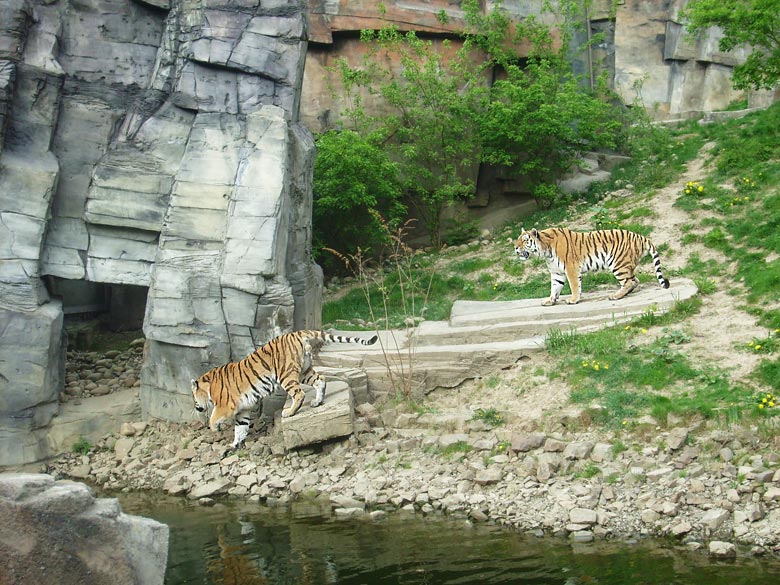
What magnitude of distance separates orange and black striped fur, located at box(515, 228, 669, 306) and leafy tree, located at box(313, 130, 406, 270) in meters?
3.86

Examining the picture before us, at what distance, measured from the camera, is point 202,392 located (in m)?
11.4

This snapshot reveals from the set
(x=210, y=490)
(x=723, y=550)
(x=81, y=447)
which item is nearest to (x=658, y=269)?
(x=723, y=550)

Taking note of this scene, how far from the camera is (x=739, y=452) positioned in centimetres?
925

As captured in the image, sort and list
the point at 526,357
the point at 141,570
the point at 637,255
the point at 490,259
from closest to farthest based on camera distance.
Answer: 1. the point at 141,570
2. the point at 526,357
3. the point at 637,255
4. the point at 490,259

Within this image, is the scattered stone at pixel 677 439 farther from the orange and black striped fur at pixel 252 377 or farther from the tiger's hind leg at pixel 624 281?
the orange and black striped fur at pixel 252 377

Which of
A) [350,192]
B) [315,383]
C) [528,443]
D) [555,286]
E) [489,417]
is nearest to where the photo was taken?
[528,443]

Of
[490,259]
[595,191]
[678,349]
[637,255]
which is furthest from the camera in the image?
[595,191]

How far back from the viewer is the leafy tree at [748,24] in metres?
15.6

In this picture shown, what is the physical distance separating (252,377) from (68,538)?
5624 mm

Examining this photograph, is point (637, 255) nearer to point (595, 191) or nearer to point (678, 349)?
point (678, 349)

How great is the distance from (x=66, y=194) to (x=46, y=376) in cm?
266

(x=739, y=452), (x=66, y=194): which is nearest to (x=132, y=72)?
(x=66, y=194)

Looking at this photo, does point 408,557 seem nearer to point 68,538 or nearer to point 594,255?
point 68,538

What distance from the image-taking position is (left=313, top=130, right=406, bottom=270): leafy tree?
16.6 m
